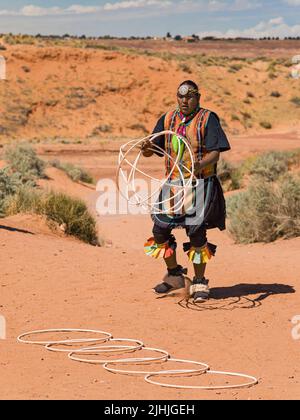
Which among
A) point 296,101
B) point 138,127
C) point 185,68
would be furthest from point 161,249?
point 185,68

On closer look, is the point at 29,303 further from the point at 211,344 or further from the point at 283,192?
the point at 283,192

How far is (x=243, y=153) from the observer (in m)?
31.3

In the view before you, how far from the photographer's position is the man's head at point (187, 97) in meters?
7.73

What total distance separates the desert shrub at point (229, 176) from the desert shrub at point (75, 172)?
4402 millimetres

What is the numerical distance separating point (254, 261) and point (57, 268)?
8.64ft

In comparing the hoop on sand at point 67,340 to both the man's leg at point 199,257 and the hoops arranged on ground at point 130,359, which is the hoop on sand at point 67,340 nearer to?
the hoops arranged on ground at point 130,359

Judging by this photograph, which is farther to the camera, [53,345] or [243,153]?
[243,153]

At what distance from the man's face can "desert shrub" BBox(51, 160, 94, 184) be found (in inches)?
698

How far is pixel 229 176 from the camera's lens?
2341cm

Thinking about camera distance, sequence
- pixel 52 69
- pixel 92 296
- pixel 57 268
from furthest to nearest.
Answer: pixel 52 69
pixel 57 268
pixel 92 296

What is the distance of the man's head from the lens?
7734mm

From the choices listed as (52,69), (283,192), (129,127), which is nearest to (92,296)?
(283,192)

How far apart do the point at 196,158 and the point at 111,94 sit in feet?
146

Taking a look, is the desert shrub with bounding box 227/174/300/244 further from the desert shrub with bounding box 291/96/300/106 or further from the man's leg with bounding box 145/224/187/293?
the desert shrub with bounding box 291/96/300/106
